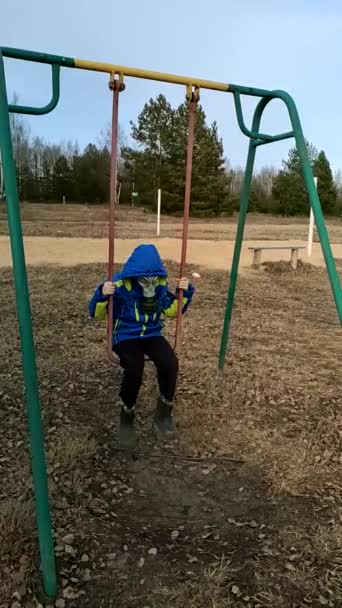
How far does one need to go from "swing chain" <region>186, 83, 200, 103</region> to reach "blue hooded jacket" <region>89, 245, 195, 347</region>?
29.0 inches

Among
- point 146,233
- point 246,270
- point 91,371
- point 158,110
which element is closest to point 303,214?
point 158,110

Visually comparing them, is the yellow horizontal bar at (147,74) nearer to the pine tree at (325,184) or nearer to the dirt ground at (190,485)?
the dirt ground at (190,485)

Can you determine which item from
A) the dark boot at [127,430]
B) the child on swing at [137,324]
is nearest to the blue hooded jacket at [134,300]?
the child on swing at [137,324]

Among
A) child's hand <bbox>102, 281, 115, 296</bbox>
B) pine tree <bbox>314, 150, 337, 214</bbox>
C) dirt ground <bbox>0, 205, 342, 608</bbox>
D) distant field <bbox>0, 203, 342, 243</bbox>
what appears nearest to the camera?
dirt ground <bbox>0, 205, 342, 608</bbox>

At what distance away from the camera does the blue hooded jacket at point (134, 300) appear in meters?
2.70

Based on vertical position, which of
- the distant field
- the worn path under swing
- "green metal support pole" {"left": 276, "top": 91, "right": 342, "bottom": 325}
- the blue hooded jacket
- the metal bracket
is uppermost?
the metal bracket

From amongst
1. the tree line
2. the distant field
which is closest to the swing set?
the distant field

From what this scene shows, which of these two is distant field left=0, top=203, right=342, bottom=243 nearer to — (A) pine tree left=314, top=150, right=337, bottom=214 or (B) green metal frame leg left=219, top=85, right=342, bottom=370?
(A) pine tree left=314, top=150, right=337, bottom=214

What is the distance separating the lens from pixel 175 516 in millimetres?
2271

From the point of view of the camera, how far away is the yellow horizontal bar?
7.82 feet

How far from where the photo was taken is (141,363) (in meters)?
2.71

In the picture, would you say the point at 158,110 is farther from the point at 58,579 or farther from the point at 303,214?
the point at 58,579

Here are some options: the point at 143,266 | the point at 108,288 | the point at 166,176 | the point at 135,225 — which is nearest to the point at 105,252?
the point at 143,266

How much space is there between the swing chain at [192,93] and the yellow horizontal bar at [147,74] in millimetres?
13
